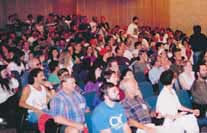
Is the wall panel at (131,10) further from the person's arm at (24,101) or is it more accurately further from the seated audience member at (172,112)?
the seated audience member at (172,112)

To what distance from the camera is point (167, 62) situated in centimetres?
907

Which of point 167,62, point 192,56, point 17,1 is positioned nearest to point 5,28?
point 17,1

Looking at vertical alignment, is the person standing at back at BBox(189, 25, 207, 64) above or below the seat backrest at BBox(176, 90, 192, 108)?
above

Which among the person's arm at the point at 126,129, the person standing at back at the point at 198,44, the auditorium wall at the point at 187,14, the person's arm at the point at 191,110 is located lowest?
the person's arm at the point at 191,110

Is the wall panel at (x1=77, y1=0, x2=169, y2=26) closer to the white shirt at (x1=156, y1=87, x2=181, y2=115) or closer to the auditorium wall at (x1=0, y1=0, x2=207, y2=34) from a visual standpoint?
the auditorium wall at (x1=0, y1=0, x2=207, y2=34)

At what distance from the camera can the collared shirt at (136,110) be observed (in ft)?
19.2

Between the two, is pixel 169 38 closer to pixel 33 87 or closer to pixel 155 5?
pixel 155 5

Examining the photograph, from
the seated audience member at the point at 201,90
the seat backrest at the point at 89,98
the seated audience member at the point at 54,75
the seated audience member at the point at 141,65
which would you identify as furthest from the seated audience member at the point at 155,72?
the seat backrest at the point at 89,98

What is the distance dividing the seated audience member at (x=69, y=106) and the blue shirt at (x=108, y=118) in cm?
48

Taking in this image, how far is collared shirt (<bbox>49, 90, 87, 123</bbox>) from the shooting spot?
19.3 feet

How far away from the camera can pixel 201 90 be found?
7.32 m

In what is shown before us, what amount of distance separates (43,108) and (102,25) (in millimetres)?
8679

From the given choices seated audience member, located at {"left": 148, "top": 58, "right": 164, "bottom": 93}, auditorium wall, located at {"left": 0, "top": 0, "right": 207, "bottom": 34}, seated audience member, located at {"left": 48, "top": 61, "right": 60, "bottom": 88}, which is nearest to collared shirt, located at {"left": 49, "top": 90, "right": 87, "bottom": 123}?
seated audience member, located at {"left": 48, "top": 61, "right": 60, "bottom": 88}

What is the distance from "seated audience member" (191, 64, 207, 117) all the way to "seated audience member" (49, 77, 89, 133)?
198cm
